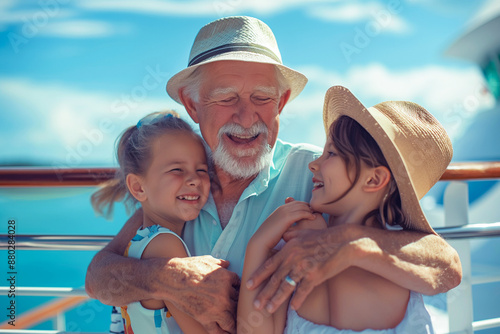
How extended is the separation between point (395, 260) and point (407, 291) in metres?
0.14

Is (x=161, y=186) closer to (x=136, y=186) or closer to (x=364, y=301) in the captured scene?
(x=136, y=186)

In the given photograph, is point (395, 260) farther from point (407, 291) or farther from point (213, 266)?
point (213, 266)

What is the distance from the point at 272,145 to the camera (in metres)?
1.71

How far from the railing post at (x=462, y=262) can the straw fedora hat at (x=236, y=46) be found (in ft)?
2.91

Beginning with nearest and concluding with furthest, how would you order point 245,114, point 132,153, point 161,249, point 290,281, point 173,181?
point 290,281, point 161,249, point 173,181, point 132,153, point 245,114

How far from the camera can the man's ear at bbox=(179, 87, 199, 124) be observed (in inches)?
75.4

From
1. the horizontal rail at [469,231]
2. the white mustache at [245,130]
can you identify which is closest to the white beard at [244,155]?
the white mustache at [245,130]

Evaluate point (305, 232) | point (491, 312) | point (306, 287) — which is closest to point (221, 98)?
point (305, 232)

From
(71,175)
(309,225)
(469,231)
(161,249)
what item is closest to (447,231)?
(469,231)

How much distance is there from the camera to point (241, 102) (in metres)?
1.69

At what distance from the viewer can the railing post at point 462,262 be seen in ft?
5.98

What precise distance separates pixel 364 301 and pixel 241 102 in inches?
37.2

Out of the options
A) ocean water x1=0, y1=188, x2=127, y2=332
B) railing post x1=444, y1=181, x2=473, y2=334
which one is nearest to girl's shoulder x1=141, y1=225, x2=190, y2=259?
railing post x1=444, y1=181, x2=473, y2=334

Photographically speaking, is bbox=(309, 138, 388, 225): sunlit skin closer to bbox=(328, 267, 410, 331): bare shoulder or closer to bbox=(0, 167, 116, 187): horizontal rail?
bbox=(328, 267, 410, 331): bare shoulder
